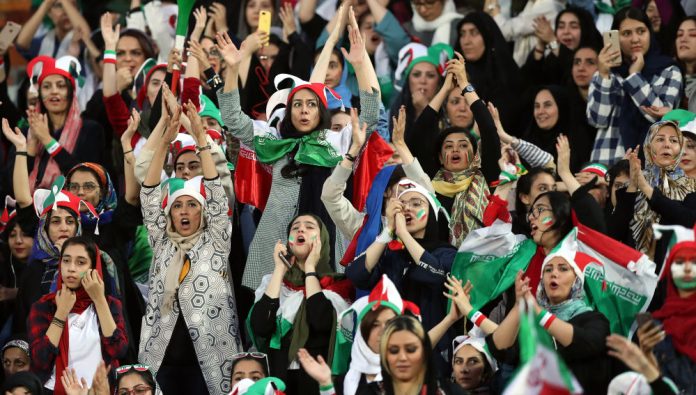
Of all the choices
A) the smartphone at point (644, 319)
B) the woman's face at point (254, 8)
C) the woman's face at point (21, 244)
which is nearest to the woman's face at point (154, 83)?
the woman's face at point (21, 244)

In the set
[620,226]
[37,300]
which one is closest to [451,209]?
[620,226]

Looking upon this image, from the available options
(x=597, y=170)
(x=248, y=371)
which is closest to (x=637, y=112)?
(x=597, y=170)

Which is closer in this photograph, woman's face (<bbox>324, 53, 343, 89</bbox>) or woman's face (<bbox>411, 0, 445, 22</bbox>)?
woman's face (<bbox>324, 53, 343, 89</bbox>)

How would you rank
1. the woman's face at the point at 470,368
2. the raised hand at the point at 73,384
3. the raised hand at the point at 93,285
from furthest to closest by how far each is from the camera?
the raised hand at the point at 93,285, the raised hand at the point at 73,384, the woman's face at the point at 470,368

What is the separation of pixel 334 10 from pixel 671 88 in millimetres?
3607

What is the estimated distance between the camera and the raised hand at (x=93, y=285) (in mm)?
9219

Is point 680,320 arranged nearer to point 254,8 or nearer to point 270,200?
point 270,200

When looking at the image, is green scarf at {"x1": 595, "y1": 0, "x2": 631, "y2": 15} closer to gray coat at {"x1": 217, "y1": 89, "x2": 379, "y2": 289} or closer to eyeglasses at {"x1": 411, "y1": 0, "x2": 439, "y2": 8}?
eyeglasses at {"x1": 411, "y1": 0, "x2": 439, "y2": 8}

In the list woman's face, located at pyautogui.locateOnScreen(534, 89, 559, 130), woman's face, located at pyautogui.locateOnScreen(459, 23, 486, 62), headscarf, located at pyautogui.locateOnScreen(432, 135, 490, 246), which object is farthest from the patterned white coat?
woman's face, located at pyautogui.locateOnScreen(459, 23, 486, 62)

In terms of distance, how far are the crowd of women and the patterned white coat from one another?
1 cm

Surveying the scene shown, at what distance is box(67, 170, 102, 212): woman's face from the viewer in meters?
10.3

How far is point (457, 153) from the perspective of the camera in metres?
10.3

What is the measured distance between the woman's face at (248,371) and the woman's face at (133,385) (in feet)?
1.60

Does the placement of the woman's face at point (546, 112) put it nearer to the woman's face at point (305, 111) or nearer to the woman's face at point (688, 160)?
the woman's face at point (688, 160)
